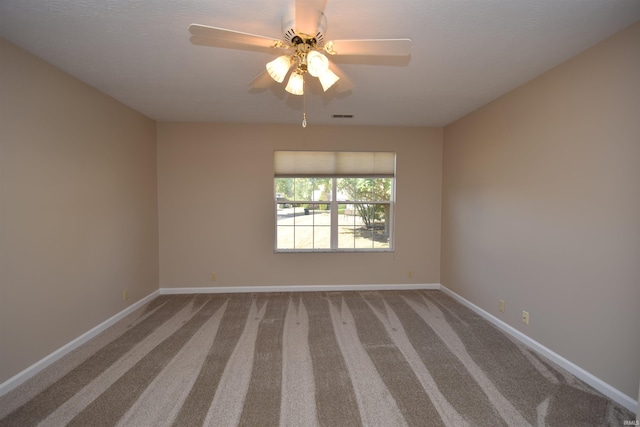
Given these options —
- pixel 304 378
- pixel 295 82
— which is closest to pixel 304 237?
pixel 304 378

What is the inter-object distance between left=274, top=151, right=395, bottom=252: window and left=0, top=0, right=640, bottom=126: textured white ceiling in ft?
3.56

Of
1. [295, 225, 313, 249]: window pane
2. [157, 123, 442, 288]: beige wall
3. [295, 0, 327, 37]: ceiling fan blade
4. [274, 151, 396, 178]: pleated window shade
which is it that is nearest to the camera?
[295, 0, 327, 37]: ceiling fan blade

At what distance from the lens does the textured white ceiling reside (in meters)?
1.63

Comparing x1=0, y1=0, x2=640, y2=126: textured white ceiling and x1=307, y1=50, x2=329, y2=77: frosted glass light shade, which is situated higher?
x1=0, y1=0, x2=640, y2=126: textured white ceiling

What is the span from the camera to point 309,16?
1355 millimetres

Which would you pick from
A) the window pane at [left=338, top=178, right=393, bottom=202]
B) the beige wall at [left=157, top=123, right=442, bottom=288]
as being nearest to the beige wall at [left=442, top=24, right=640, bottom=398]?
the beige wall at [left=157, top=123, right=442, bottom=288]

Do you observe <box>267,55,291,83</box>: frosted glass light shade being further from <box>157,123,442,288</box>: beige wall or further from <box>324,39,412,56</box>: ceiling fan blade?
<box>157,123,442,288</box>: beige wall

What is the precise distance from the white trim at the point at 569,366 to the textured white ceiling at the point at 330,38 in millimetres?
2462

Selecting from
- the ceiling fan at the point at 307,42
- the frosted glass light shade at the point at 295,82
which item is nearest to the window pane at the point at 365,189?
the frosted glass light shade at the point at 295,82

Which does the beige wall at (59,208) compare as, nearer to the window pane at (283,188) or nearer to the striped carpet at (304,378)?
the striped carpet at (304,378)

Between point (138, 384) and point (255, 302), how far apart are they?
1721 millimetres

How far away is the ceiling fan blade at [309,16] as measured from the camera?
1.26 metres

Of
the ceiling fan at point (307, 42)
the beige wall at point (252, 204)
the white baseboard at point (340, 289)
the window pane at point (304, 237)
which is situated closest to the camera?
the ceiling fan at point (307, 42)

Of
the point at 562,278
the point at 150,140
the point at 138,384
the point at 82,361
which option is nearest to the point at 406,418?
the point at 562,278
